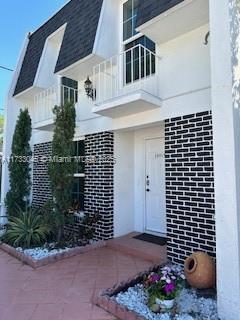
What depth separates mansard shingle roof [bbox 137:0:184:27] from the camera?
173 inches

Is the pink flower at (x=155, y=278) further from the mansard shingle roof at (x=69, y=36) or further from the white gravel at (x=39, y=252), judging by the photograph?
the mansard shingle roof at (x=69, y=36)

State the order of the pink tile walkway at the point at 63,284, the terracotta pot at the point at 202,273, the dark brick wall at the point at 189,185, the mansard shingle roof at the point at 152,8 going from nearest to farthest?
the pink tile walkway at the point at 63,284
the terracotta pot at the point at 202,273
the mansard shingle roof at the point at 152,8
the dark brick wall at the point at 189,185

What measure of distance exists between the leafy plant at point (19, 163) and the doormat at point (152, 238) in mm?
4019

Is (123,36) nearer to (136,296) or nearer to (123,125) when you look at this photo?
(123,125)

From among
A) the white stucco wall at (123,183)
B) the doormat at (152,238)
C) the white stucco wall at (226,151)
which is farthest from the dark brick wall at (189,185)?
the white stucco wall at (123,183)

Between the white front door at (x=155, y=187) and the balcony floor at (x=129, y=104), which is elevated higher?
the balcony floor at (x=129, y=104)

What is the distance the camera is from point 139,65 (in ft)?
19.6

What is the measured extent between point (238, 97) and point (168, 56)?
234 cm

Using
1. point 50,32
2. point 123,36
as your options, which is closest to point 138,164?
point 123,36

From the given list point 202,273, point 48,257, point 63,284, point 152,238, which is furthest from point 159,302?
point 152,238

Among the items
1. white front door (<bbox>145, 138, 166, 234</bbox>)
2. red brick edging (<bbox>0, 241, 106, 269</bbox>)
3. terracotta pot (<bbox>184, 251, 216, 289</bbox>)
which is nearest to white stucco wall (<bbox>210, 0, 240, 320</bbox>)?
terracotta pot (<bbox>184, 251, 216, 289</bbox>)

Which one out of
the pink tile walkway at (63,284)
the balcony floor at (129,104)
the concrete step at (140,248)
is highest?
the balcony floor at (129,104)

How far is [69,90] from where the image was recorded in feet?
26.3

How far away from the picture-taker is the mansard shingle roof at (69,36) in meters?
6.38
